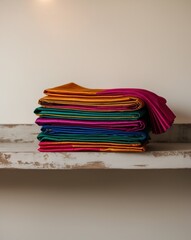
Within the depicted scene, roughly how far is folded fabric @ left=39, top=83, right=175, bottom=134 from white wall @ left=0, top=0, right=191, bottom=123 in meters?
0.21

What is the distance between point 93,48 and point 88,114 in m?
0.30

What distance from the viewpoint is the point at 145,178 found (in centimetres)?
109

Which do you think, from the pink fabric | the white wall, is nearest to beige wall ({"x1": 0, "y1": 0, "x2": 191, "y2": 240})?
the white wall

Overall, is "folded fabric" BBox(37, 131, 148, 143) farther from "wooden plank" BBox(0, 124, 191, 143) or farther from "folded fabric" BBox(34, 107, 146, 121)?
"wooden plank" BBox(0, 124, 191, 143)

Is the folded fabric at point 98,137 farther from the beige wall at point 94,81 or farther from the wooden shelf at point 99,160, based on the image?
the beige wall at point 94,81

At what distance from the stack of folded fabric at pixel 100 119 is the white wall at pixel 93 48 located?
8.2 inches

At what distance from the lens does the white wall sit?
3.49ft

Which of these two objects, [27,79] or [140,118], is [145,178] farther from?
[27,79]

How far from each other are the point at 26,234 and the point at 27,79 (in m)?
0.48

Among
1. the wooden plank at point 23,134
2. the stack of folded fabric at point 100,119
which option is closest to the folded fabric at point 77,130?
the stack of folded fabric at point 100,119

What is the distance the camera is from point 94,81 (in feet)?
3.58

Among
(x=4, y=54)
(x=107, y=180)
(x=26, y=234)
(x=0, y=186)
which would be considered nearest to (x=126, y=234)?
(x=107, y=180)

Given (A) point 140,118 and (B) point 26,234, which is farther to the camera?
(B) point 26,234

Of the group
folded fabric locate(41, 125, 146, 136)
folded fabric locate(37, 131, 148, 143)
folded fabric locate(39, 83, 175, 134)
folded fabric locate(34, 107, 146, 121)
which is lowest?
folded fabric locate(37, 131, 148, 143)
